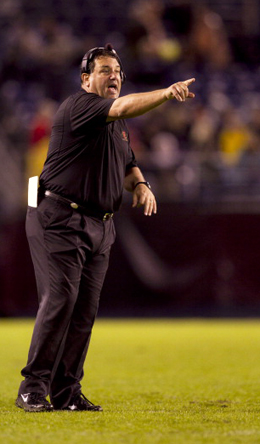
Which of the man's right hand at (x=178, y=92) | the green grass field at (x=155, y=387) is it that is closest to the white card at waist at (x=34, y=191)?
the man's right hand at (x=178, y=92)

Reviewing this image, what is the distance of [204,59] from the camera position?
14.6m

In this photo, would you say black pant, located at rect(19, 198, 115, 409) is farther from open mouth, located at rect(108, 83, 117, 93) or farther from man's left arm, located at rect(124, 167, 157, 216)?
open mouth, located at rect(108, 83, 117, 93)

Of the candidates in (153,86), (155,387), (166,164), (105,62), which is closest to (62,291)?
(105,62)

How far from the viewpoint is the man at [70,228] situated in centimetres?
467

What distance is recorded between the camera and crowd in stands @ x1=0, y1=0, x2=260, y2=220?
1138cm

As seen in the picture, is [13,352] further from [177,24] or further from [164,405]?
[177,24]

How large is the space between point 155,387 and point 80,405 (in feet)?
4.08

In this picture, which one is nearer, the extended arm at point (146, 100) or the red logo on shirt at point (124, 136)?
the extended arm at point (146, 100)

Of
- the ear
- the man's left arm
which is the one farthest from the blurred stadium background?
the ear

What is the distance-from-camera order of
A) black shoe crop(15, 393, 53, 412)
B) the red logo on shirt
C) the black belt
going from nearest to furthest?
black shoe crop(15, 393, 53, 412) < the black belt < the red logo on shirt

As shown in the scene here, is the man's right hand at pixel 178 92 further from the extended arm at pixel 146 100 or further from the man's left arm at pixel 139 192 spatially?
the man's left arm at pixel 139 192

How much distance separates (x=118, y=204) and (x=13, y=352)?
372cm

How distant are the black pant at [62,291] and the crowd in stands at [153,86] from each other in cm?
640

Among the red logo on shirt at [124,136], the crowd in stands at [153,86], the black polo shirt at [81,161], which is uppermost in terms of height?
the crowd in stands at [153,86]
